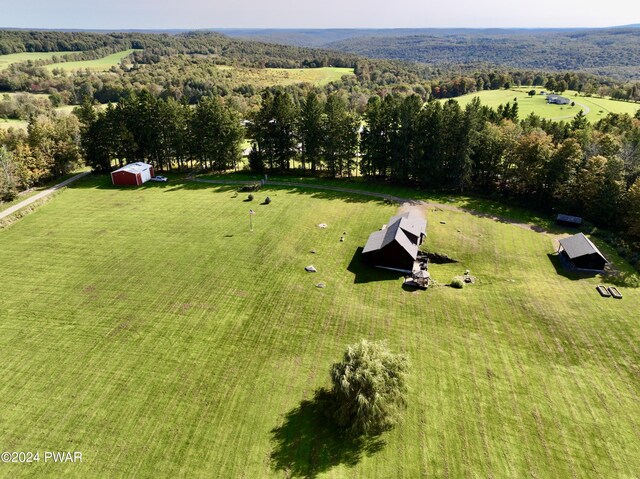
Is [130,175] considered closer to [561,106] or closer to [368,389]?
[368,389]

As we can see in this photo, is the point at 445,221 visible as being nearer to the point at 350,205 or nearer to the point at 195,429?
the point at 350,205

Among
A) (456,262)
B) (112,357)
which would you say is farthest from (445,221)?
(112,357)

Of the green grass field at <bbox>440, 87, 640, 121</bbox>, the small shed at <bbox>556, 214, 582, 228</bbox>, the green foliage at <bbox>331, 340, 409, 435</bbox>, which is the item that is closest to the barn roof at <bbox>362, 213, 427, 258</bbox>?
the green foliage at <bbox>331, 340, 409, 435</bbox>

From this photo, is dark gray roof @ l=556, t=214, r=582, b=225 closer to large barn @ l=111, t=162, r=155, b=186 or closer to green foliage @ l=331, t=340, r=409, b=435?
green foliage @ l=331, t=340, r=409, b=435

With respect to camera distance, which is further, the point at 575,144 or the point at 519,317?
the point at 575,144

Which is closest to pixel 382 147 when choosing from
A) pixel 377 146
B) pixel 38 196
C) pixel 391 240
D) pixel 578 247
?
pixel 377 146

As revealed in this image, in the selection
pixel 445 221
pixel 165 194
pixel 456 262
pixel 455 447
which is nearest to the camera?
pixel 455 447
